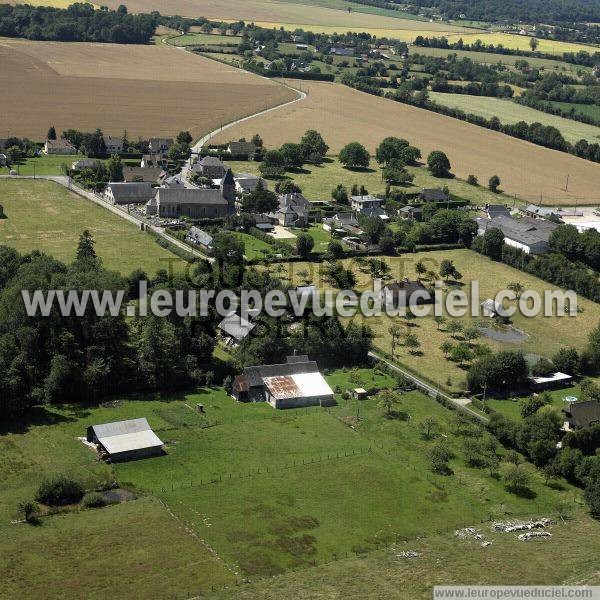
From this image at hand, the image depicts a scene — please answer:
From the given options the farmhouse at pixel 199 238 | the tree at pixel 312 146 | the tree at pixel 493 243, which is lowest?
the farmhouse at pixel 199 238

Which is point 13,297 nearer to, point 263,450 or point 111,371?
point 111,371

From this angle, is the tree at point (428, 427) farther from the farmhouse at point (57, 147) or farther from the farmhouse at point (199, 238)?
the farmhouse at point (57, 147)

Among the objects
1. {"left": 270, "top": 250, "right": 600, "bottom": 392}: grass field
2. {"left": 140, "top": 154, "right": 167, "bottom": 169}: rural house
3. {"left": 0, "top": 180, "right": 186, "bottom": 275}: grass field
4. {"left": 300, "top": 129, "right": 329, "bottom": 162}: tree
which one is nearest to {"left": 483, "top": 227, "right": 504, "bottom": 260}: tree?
{"left": 270, "top": 250, "right": 600, "bottom": 392}: grass field

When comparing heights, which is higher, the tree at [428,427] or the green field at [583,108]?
the green field at [583,108]

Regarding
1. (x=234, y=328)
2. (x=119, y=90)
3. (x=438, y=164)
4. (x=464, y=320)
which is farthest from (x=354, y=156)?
(x=234, y=328)

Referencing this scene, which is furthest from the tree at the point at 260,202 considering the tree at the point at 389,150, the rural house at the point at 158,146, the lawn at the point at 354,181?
the tree at the point at 389,150

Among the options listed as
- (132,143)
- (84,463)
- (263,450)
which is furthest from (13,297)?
(132,143)
